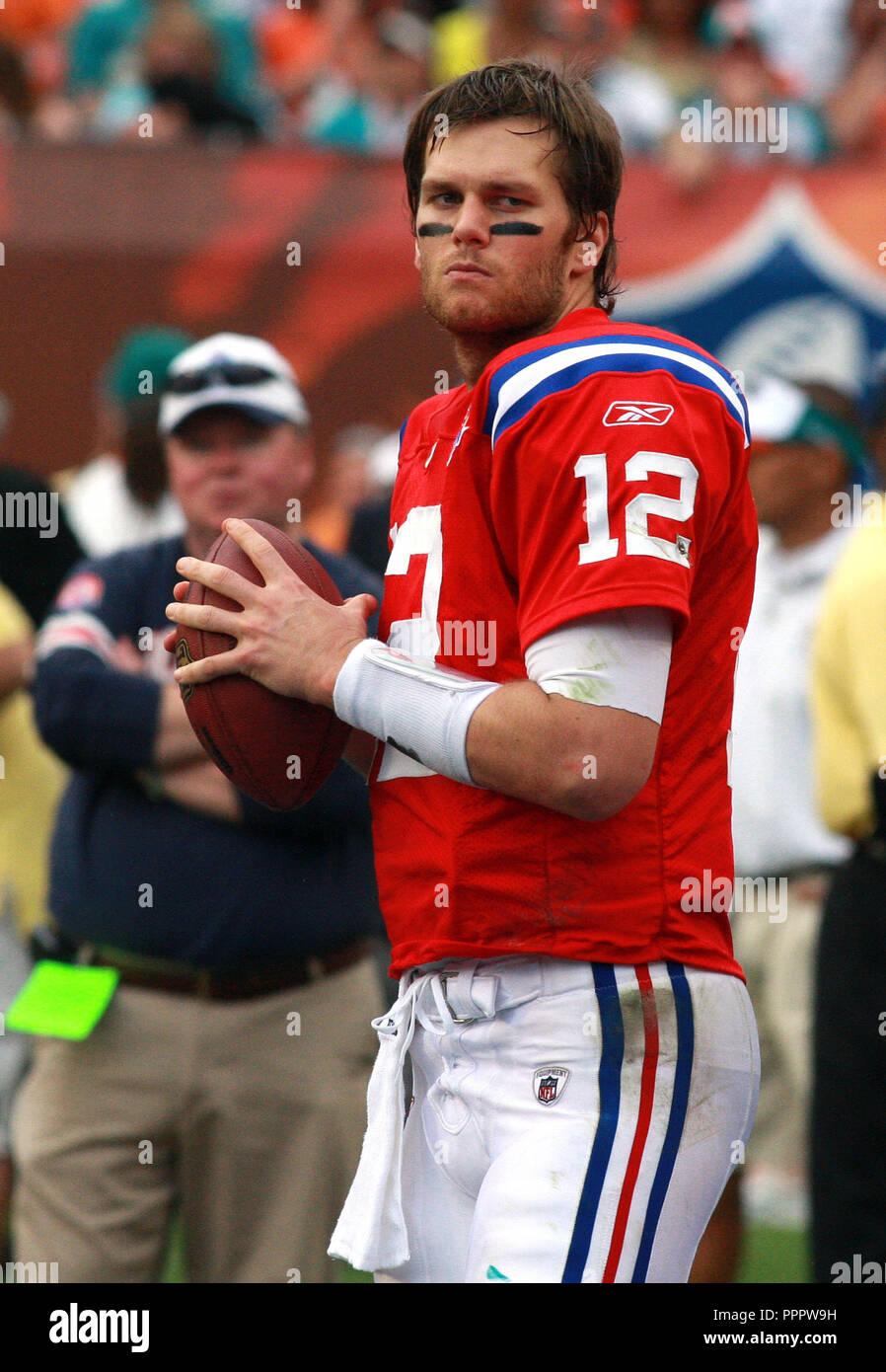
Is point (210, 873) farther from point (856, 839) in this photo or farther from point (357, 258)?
point (357, 258)

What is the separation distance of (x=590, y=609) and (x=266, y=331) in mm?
5154

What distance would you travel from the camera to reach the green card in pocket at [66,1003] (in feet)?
10.8

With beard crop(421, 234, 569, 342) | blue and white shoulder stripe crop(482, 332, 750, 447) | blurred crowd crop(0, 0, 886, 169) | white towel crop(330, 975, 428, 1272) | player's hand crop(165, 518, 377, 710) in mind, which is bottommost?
white towel crop(330, 975, 428, 1272)

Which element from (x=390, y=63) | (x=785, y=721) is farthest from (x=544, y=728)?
(x=390, y=63)

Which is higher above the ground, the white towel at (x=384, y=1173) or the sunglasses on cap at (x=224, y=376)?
the sunglasses on cap at (x=224, y=376)

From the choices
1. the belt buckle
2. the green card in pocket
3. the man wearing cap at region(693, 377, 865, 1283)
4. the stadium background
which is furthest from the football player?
the stadium background

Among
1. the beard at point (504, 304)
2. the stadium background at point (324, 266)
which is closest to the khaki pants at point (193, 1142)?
the beard at point (504, 304)

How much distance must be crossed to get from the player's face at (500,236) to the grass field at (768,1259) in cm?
294

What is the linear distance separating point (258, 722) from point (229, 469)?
1394mm

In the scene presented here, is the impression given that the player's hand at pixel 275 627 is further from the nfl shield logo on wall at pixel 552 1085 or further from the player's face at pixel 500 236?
the nfl shield logo on wall at pixel 552 1085

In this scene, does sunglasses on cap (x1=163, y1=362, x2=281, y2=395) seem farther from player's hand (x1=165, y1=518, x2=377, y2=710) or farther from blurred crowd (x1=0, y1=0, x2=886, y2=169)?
blurred crowd (x1=0, y1=0, x2=886, y2=169)

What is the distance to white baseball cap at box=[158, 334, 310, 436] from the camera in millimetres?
3512

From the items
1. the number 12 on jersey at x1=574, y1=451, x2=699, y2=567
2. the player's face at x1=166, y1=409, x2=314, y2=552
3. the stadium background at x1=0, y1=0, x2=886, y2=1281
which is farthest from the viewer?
the stadium background at x1=0, y1=0, x2=886, y2=1281

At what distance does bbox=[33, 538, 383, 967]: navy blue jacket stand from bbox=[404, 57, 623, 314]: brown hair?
1.22 m
